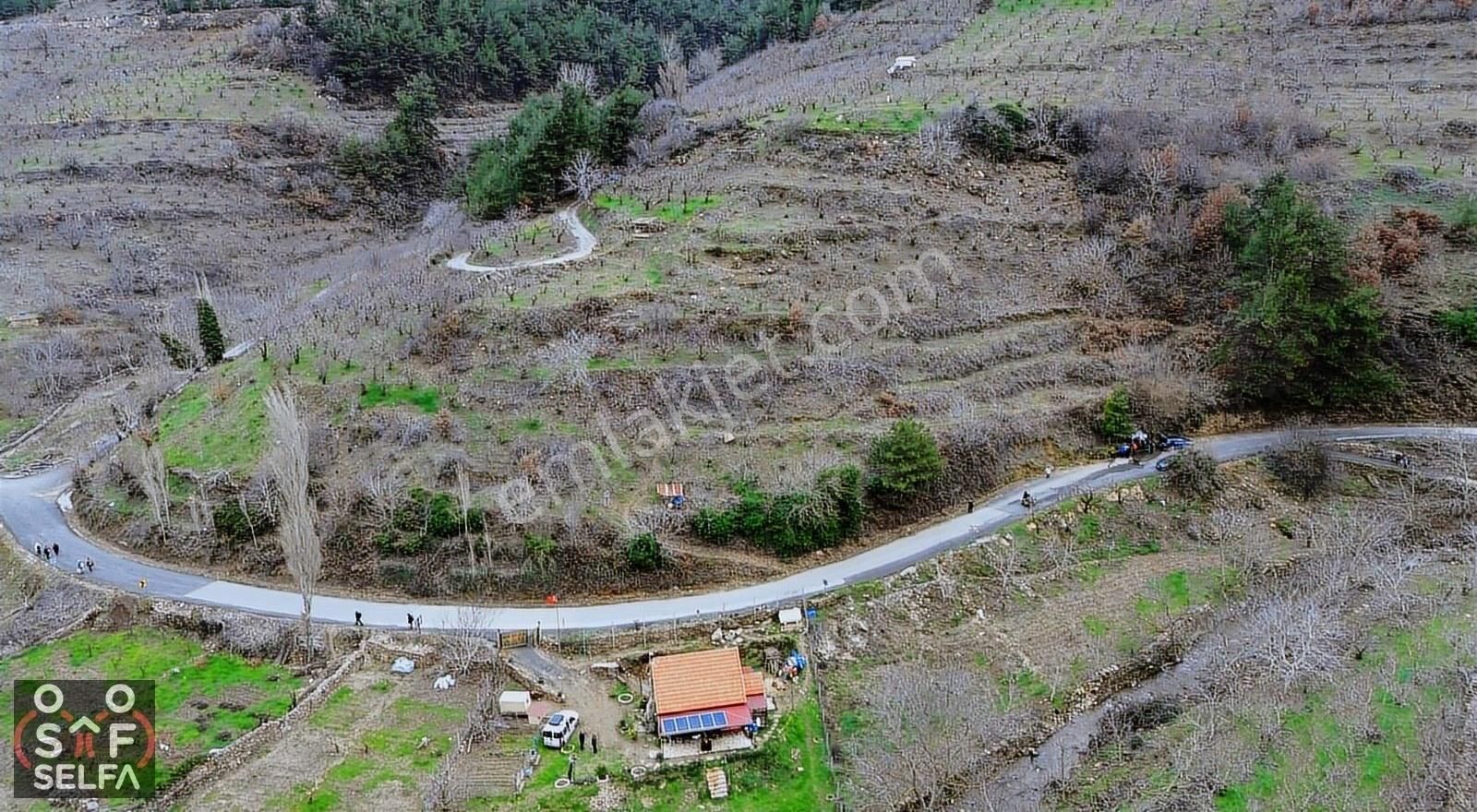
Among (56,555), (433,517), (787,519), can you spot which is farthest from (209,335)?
(787,519)

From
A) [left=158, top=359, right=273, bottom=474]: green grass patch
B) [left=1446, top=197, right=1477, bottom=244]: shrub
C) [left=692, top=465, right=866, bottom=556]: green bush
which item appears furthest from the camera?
[left=1446, top=197, right=1477, bottom=244]: shrub

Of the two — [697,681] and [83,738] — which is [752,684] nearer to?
[697,681]

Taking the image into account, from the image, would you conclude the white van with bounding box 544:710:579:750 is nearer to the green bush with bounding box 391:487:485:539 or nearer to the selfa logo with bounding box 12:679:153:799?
the green bush with bounding box 391:487:485:539

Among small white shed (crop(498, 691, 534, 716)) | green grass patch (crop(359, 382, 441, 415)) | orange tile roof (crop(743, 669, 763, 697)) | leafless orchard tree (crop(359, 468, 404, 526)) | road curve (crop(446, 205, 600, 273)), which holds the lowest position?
orange tile roof (crop(743, 669, 763, 697))

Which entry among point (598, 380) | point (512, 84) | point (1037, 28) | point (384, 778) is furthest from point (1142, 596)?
point (512, 84)

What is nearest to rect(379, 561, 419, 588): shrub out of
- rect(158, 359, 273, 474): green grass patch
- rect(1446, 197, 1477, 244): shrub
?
rect(158, 359, 273, 474): green grass patch

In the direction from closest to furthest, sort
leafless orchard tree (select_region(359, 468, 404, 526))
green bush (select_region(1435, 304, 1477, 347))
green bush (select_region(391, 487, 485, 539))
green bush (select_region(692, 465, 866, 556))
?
green bush (select_region(391, 487, 485, 539)), green bush (select_region(692, 465, 866, 556)), leafless orchard tree (select_region(359, 468, 404, 526)), green bush (select_region(1435, 304, 1477, 347))

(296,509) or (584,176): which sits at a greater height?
(584,176)
